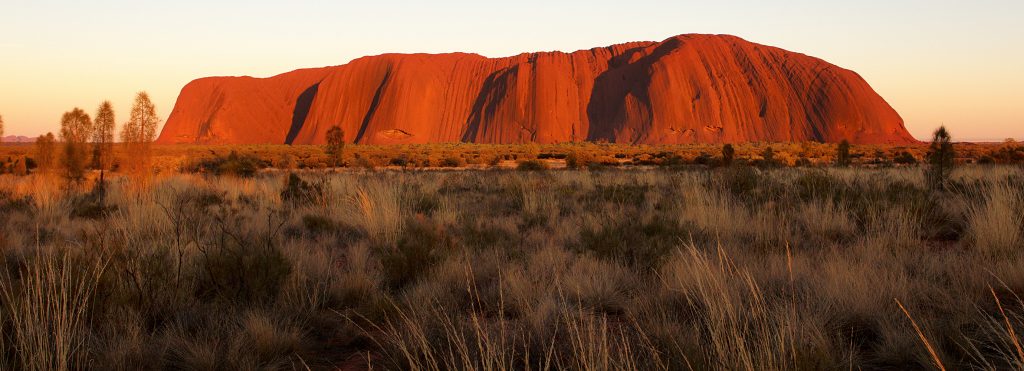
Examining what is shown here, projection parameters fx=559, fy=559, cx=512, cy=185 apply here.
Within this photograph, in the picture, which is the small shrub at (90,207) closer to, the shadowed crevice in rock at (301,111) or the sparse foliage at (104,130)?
the sparse foliage at (104,130)

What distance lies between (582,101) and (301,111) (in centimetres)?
4969

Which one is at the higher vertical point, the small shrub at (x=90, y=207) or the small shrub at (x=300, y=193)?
the small shrub at (x=300, y=193)

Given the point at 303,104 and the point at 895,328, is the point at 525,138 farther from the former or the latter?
the point at 895,328

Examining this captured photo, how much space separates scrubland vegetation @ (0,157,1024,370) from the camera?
2546 mm

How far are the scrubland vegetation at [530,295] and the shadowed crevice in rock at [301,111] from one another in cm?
9415

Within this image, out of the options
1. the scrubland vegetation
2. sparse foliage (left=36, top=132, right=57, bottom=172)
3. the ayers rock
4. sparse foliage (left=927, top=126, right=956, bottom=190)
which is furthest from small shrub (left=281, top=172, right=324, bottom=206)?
the ayers rock

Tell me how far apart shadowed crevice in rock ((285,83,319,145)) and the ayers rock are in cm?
25

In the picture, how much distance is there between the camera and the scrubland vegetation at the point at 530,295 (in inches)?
100

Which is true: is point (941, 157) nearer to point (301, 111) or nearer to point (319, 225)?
point (319, 225)

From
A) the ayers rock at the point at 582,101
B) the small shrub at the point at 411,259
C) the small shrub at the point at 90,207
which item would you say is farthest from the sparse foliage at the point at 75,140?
the ayers rock at the point at 582,101

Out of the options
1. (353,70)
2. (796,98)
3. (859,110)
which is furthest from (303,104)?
(859,110)

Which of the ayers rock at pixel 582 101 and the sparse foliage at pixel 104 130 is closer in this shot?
the sparse foliage at pixel 104 130

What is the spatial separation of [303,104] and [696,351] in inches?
4164

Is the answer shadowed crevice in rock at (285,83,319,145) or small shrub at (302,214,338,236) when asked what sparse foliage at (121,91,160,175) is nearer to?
small shrub at (302,214,338,236)
